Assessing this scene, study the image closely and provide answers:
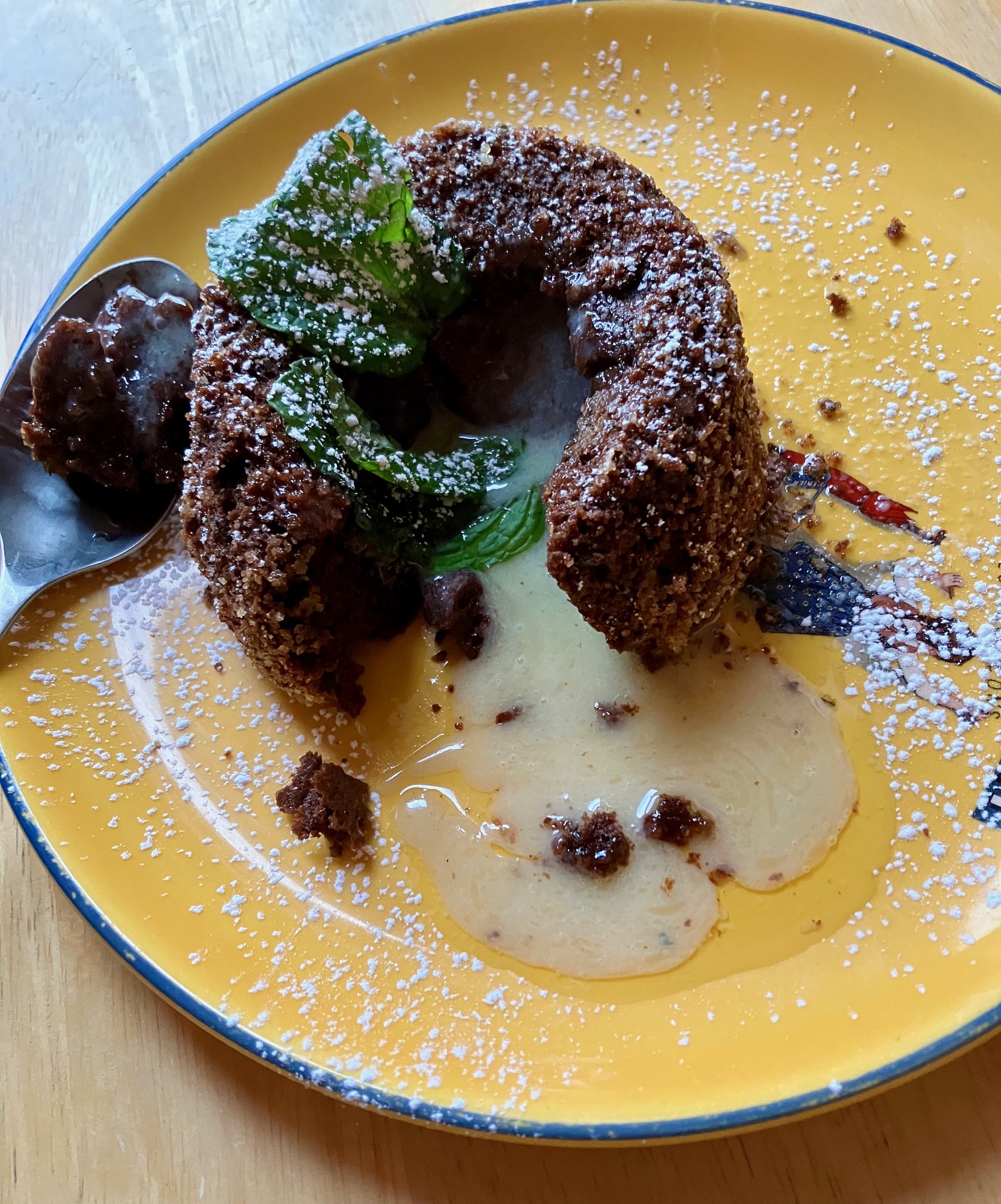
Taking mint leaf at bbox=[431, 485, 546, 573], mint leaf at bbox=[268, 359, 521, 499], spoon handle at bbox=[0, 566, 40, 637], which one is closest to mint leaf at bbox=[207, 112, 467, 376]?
mint leaf at bbox=[268, 359, 521, 499]

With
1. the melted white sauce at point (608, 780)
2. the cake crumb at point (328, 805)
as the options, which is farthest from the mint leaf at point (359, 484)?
the cake crumb at point (328, 805)

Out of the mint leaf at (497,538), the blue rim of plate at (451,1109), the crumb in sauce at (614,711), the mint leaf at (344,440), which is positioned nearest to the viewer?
the blue rim of plate at (451,1109)

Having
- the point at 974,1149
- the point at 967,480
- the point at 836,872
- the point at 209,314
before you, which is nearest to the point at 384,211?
the point at 209,314

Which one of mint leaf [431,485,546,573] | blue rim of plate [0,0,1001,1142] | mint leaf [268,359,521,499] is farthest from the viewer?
mint leaf [431,485,546,573]

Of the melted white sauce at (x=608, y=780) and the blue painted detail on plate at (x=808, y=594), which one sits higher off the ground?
the blue painted detail on plate at (x=808, y=594)

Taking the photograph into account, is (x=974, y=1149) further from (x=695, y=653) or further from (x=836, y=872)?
(x=695, y=653)

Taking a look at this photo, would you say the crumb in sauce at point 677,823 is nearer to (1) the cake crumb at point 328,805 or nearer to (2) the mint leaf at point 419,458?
(1) the cake crumb at point 328,805

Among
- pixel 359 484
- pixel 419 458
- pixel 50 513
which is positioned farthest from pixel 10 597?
pixel 419 458

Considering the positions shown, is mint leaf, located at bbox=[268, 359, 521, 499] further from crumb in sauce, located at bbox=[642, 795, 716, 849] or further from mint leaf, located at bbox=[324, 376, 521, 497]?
crumb in sauce, located at bbox=[642, 795, 716, 849]
